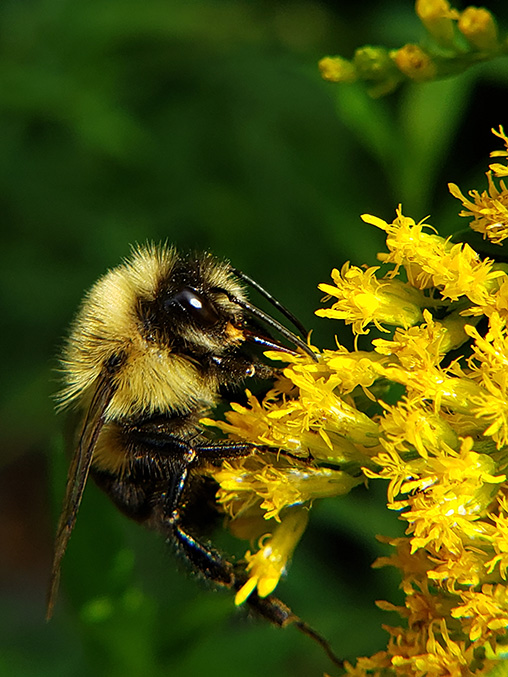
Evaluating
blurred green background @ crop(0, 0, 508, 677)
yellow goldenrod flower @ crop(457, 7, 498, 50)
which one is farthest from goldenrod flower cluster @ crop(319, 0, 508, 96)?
blurred green background @ crop(0, 0, 508, 677)

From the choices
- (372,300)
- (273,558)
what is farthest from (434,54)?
(273,558)

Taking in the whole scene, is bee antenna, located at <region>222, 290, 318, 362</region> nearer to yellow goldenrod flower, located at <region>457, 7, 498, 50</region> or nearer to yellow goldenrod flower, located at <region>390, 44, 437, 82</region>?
yellow goldenrod flower, located at <region>390, 44, 437, 82</region>

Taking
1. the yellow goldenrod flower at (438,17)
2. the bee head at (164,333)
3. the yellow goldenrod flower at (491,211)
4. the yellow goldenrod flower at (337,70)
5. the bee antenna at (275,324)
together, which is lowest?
the bee head at (164,333)

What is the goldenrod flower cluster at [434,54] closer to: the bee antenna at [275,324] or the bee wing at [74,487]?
the bee antenna at [275,324]

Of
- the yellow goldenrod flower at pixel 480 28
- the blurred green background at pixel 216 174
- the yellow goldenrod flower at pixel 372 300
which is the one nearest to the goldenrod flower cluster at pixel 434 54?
the yellow goldenrod flower at pixel 480 28

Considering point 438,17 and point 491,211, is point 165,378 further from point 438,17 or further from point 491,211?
point 438,17

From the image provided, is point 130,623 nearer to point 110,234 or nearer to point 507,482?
point 507,482
